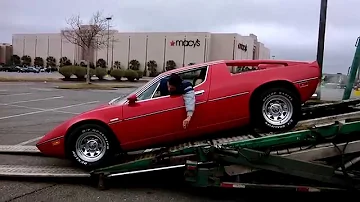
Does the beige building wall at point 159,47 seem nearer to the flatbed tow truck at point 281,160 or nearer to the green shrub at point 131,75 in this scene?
the green shrub at point 131,75

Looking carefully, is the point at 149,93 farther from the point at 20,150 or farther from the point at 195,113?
the point at 20,150

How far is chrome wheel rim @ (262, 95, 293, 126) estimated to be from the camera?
5.83 m

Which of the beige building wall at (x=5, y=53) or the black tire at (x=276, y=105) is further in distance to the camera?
the beige building wall at (x=5, y=53)

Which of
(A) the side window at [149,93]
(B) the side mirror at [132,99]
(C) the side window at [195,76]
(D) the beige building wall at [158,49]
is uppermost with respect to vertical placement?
(D) the beige building wall at [158,49]

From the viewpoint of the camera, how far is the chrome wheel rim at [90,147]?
589 centimetres

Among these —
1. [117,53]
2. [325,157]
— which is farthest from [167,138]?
[117,53]

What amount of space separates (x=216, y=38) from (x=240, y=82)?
75.7 meters

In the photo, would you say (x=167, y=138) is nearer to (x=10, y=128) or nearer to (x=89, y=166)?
(x=89, y=166)

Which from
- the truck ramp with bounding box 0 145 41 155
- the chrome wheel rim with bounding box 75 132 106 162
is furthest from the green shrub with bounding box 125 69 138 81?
the chrome wheel rim with bounding box 75 132 106 162

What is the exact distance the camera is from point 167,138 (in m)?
5.88

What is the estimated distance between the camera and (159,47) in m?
83.3

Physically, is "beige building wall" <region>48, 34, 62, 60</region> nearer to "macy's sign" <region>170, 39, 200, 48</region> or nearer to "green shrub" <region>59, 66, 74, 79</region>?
"macy's sign" <region>170, 39, 200, 48</region>

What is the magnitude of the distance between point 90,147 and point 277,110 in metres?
2.99

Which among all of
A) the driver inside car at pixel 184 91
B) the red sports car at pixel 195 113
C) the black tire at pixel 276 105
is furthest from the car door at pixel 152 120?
the black tire at pixel 276 105
